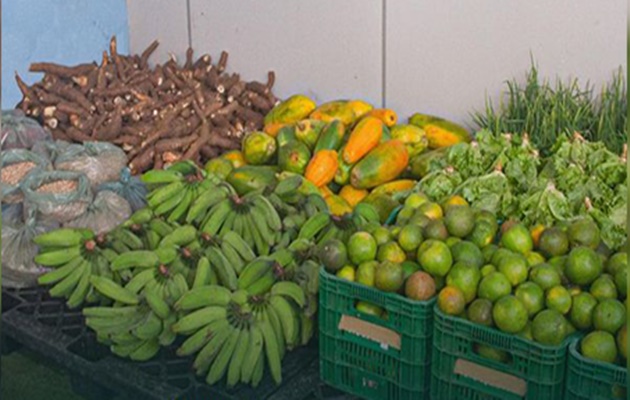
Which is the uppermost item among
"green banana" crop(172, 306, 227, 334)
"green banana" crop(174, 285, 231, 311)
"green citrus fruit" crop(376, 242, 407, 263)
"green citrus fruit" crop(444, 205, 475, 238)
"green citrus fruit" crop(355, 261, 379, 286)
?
"green citrus fruit" crop(444, 205, 475, 238)

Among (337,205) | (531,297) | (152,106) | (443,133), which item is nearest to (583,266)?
(531,297)

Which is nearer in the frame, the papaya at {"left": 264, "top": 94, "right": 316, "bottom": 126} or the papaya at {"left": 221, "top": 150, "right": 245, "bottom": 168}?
the papaya at {"left": 221, "top": 150, "right": 245, "bottom": 168}

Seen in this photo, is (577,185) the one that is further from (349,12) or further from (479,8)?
(349,12)

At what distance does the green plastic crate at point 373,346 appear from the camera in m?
2.14

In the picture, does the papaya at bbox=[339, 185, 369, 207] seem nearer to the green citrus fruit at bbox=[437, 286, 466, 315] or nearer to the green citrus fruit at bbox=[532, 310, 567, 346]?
the green citrus fruit at bbox=[437, 286, 466, 315]

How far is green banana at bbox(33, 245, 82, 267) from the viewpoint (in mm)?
2812

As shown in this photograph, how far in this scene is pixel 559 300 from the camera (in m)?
1.95

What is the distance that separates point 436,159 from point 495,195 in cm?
58

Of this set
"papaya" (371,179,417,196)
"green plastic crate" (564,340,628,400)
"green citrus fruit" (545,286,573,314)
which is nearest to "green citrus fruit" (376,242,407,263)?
"green citrus fruit" (545,286,573,314)

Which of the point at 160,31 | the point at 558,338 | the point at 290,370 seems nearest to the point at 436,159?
the point at 290,370

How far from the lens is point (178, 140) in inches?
164

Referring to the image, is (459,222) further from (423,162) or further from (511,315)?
(423,162)

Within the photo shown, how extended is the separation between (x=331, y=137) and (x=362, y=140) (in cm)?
18

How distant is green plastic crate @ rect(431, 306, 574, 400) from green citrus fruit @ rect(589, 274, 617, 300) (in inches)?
6.7
